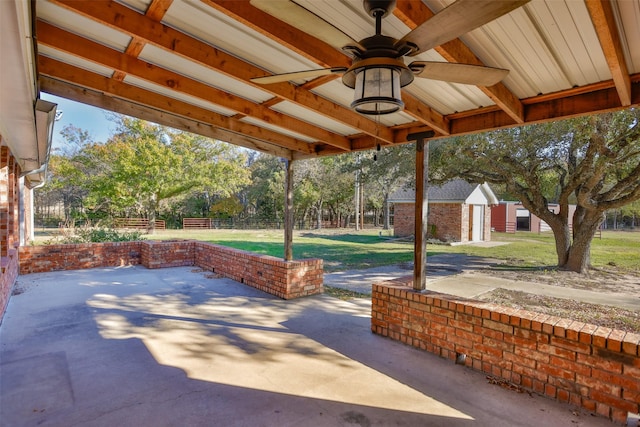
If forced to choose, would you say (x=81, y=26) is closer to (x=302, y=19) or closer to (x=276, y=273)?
(x=302, y=19)

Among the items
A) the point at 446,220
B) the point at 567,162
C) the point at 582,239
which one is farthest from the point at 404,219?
the point at 567,162

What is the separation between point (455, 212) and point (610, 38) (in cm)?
1594

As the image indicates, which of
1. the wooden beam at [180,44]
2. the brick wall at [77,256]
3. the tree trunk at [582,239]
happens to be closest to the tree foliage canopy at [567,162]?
the tree trunk at [582,239]

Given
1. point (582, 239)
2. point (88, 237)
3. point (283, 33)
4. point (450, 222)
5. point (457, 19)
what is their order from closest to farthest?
point (457, 19)
point (283, 33)
point (582, 239)
point (88, 237)
point (450, 222)

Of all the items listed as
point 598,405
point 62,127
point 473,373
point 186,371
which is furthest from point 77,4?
point 62,127

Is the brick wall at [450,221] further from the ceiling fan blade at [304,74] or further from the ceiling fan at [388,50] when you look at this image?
the ceiling fan blade at [304,74]

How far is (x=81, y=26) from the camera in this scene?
2535 mm

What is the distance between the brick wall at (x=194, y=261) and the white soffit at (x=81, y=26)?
3.78 m

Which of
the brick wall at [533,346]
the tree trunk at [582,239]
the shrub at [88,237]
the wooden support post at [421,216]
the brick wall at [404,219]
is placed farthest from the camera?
the brick wall at [404,219]

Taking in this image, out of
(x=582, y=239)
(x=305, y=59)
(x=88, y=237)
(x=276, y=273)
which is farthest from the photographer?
(x=88, y=237)

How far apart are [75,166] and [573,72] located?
73.8 ft

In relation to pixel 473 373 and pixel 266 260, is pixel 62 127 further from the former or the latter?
pixel 473 373

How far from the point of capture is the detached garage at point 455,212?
1698 centimetres

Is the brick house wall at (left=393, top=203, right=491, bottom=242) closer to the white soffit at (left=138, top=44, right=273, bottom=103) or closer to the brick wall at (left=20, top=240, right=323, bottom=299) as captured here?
the brick wall at (left=20, top=240, right=323, bottom=299)
